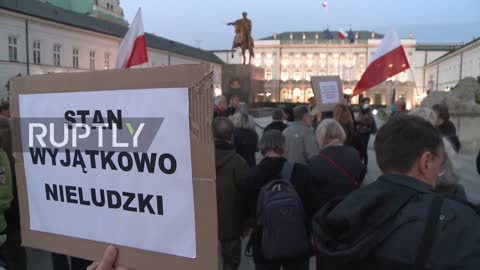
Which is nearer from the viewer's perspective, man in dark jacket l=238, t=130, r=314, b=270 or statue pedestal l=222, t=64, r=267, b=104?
man in dark jacket l=238, t=130, r=314, b=270

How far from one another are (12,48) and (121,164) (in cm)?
3508

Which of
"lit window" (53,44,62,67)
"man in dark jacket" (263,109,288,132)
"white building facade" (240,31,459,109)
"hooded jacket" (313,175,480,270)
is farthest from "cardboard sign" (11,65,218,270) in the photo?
"white building facade" (240,31,459,109)

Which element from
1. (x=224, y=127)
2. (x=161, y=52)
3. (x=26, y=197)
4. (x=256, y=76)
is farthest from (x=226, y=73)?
(x=161, y=52)

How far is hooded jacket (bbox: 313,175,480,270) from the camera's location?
1.27 m

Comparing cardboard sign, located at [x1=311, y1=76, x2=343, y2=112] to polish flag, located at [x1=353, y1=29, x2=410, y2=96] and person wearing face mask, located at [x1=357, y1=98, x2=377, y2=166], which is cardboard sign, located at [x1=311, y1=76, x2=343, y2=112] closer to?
polish flag, located at [x1=353, y1=29, x2=410, y2=96]

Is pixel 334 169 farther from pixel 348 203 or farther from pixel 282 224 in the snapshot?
pixel 348 203

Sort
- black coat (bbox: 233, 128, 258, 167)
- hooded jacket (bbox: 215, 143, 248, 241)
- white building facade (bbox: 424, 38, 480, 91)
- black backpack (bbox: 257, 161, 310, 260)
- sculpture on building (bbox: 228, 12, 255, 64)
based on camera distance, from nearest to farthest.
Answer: black backpack (bbox: 257, 161, 310, 260), hooded jacket (bbox: 215, 143, 248, 241), black coat (bbox: 233, 128, 258, 167), sculpture on building (bbox: 228, 12, 255, 64), white building facade (bbox: 424, 38, 480, 91)

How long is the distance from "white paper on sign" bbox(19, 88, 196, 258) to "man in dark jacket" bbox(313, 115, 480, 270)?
0.48m

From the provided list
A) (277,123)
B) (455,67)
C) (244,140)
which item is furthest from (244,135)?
(455,67)

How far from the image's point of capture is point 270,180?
→ 3.22 metres

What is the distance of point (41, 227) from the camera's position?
173cm

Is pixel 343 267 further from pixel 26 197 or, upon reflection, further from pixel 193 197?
pixel 26 197

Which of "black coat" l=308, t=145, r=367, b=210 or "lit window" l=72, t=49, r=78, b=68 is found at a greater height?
"lit window" l=72, t=49, r=78, b=68

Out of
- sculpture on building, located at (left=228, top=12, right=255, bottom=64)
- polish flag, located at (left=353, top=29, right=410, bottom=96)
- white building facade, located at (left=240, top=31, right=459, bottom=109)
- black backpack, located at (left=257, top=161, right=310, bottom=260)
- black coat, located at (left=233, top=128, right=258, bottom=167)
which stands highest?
white building facade, located at (left=240, top=31, right=459, bottom=109)
